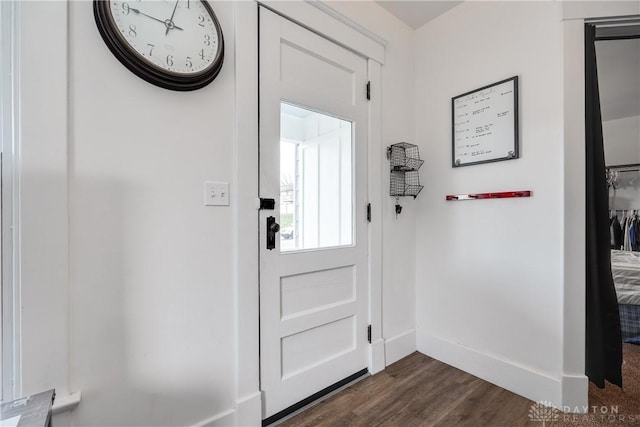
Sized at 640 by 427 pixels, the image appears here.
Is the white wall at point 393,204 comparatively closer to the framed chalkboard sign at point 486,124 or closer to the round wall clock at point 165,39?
the framed chalkboard sign at point 486,124

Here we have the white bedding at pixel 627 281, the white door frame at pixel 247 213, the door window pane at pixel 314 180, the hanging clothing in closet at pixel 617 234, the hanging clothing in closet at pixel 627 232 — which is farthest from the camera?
the hanging clothing in closet at pixel 617 234

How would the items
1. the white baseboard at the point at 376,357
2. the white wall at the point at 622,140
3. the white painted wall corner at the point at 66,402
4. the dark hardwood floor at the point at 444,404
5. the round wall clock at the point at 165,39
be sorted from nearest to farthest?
the white painted wall corner at the point at 66,402
the round wall clock at the point at 165,39
the dark hardwood floor at the point at 444,404
the white baseboard at the point at 376,357
the white wall at the point at 622,140

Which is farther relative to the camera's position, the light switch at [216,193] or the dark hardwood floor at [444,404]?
the dark hardwood floor at [444,404]

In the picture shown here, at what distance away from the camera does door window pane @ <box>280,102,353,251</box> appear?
5.33ft

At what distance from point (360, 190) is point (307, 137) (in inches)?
20.0

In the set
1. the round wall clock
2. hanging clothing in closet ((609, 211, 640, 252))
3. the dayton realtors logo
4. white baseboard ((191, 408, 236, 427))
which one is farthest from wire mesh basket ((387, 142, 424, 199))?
hanging clothing in closet ((609, 211, 640, 252))

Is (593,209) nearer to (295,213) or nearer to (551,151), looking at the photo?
(551,151)

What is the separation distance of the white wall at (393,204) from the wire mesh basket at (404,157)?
0.05 metres

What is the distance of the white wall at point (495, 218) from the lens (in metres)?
1.65

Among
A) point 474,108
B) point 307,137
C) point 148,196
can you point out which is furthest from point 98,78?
point 474,108

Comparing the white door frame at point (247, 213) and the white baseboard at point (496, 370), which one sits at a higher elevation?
the white door frame at point (247, 213)

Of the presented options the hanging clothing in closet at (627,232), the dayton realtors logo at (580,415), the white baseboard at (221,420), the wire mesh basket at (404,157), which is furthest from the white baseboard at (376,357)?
the hanging clothing in closet at (627,232)

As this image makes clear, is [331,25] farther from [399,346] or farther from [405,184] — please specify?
[399,346]

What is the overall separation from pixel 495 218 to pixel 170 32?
207 centimetres
